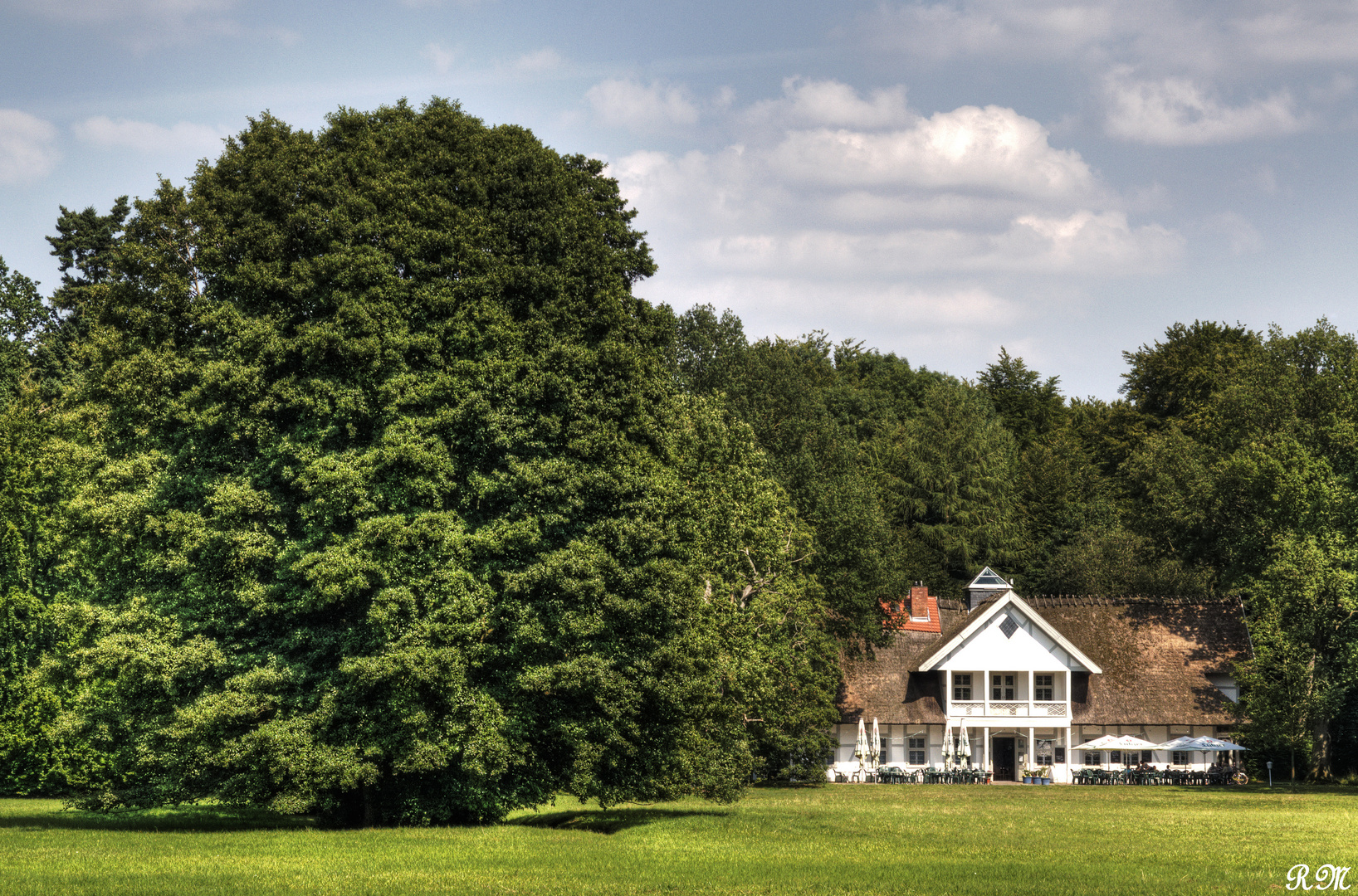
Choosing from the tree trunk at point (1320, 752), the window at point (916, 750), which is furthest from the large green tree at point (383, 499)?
the tree trunk at point (1320, 752)

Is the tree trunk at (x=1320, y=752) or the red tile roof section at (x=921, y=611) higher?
the red tile roof section at (x=921, y=611)

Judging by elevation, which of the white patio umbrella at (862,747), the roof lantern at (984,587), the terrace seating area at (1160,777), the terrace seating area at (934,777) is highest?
the roof lantern at (984,587)

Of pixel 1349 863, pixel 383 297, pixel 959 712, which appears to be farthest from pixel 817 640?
pixel 1349 863

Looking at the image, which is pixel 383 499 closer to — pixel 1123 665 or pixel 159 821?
pixel 159 821

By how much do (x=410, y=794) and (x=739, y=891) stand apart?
13764mm

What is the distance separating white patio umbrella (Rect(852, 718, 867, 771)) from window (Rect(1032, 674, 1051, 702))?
843cm

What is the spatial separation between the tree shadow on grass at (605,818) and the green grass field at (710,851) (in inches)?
3.8

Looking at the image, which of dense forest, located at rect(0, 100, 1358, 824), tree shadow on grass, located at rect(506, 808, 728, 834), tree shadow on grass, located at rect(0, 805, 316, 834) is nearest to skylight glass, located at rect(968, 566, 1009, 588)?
dense forest, located at rect(0, 100, 1358, 824)

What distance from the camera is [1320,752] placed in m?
49.7

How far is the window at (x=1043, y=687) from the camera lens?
2295 inches

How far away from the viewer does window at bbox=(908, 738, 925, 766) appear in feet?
190

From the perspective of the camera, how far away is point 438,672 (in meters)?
26.9

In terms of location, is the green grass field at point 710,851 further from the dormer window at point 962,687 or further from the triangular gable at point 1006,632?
the dormer window at point 962,687


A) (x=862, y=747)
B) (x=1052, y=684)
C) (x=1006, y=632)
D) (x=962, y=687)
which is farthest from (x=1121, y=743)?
(x=862, y=747)
